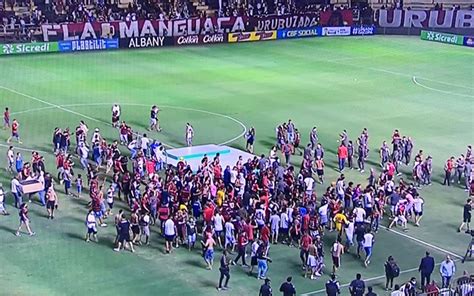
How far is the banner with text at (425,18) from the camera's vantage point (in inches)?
3140

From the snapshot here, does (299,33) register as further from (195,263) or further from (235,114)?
(195,263)

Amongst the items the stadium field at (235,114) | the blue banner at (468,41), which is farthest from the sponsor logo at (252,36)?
the blue banner at (468,41)

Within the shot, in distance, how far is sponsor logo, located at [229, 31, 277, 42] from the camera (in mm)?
74787

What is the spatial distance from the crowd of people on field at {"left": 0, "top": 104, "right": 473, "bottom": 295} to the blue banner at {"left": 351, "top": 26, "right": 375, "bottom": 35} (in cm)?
4229

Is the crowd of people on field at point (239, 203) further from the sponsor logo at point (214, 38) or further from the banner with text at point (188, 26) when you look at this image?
the sponsor logo at point (214, 38)

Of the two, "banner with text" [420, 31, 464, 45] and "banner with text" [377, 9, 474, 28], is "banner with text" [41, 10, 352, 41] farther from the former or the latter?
"banner with text" [420, 31, 464, 45]

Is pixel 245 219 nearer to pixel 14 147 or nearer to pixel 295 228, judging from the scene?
pixel 295 228

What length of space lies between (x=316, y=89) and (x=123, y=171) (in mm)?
24683

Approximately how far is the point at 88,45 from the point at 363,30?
85.1 ft

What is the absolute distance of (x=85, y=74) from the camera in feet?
196

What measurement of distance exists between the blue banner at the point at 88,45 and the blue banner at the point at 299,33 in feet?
50.5

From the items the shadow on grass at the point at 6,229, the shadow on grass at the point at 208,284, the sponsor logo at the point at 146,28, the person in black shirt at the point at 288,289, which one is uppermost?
the sponsor logo at the point at 146,28

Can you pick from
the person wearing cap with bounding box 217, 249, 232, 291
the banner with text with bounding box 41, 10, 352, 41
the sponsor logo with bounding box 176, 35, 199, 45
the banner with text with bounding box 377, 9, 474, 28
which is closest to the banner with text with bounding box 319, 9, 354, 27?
the banner with text with bounding box 41, 10, 352, 41

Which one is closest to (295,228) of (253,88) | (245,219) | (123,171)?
(245,219)
